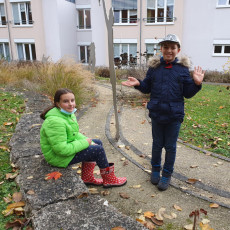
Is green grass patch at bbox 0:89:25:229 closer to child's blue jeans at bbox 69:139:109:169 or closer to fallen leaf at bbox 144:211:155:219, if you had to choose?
child's blue jeans at bbox 69:139:109:169

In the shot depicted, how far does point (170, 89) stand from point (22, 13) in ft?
74.4

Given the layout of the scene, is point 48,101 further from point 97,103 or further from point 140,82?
point 140,82

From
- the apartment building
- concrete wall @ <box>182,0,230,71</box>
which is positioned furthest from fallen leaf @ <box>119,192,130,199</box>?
concrete wall @ <box>182,0,230,71</box>

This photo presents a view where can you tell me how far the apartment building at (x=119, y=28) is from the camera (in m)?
16.5

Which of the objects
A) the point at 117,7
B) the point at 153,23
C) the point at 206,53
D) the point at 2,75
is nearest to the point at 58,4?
the point at 117,7

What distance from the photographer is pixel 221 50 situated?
16.8 m

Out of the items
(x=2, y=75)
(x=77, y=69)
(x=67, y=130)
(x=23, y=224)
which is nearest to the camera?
(x=23, y=224)

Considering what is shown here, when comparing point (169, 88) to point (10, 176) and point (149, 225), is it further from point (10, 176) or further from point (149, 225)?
point (10, 176)

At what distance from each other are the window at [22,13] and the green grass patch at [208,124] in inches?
726

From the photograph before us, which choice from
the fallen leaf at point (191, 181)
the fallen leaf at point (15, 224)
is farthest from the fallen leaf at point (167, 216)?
the fallen leaf at point (15, 224)

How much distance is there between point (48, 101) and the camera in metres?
6.30

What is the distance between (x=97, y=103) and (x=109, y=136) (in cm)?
300

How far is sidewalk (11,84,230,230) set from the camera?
2.08m

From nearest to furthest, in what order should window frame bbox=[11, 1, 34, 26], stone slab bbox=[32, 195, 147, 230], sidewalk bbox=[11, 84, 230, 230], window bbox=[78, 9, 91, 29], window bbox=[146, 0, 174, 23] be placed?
1. stone slab bbox=[32, 195, 147, 230]
2. sidewalk bbox=[11, 84, 230, 230]
3. window bbox=[146, 0, 174, 23]
4. window frame bbox=[11, 1, 34, 26]
5. window bbox=[78, 9, 91, 29]
